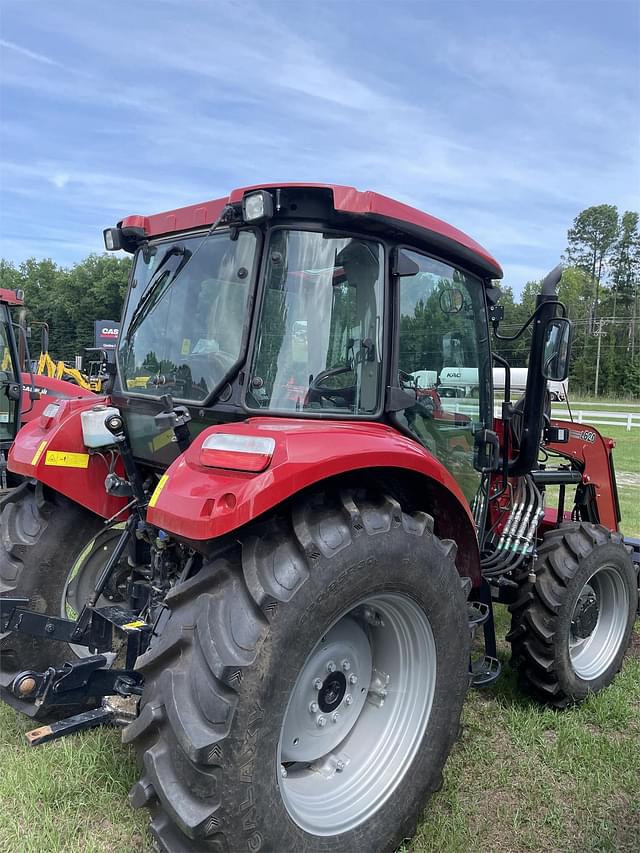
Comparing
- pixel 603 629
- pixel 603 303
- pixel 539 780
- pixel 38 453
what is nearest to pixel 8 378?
pixel 38 453

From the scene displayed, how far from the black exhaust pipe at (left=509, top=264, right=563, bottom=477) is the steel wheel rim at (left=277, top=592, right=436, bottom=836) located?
1.47 meters

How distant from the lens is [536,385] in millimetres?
3477

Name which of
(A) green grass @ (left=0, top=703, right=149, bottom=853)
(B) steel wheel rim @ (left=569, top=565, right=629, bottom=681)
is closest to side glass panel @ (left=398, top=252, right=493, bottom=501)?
(B) steel wheel rim @ (left=569, top=565, right=629, bottom=681)

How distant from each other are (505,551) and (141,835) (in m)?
2.28

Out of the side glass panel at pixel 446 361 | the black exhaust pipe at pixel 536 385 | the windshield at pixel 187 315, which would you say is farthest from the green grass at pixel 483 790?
the windshield at pixel 187 315

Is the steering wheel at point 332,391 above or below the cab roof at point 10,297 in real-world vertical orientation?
below

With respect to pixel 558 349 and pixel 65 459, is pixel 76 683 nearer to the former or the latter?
pixel 65 459

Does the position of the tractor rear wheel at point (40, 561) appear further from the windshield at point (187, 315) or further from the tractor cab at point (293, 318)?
the windshield at point (187, 315)

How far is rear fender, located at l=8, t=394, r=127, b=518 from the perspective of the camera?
3.12 meters

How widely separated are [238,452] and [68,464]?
146 cm

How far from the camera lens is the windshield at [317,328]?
247 cm

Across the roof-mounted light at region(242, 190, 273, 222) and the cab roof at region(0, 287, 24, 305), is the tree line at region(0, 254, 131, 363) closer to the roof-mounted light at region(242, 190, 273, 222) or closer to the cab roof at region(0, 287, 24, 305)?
the cab roof at region(0, 287, 24, 305)

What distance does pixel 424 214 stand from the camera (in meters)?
2.77

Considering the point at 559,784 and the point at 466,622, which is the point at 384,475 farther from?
the point at 559,784
